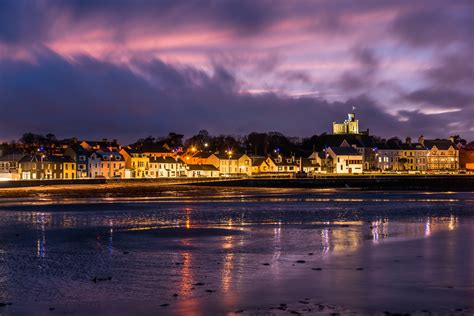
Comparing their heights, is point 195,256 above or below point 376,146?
below

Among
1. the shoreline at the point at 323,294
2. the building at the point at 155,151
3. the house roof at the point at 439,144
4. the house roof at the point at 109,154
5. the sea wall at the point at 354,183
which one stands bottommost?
the shoreline at the point at 323,294

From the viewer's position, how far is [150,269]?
2036 cm

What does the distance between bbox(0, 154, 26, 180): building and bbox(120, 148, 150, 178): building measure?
22494 millimetres

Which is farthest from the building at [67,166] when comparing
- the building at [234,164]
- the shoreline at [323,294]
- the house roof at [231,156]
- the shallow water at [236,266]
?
the shoreline at [323,294]

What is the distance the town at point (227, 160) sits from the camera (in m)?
121

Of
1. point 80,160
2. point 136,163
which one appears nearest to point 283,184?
point 136,163

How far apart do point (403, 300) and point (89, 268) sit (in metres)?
10.3

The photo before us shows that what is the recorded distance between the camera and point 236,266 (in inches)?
820

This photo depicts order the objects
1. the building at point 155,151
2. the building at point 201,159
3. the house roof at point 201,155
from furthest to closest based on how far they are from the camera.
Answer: the house roof at point 201,155
the building at point 201,159
the building at point 155,151

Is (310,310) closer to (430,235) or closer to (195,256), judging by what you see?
(195,256)

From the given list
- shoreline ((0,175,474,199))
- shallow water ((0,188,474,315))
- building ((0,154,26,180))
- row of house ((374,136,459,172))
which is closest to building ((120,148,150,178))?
building ((0,154,26,180))

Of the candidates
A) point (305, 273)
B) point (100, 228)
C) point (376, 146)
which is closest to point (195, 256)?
point (305, 273)

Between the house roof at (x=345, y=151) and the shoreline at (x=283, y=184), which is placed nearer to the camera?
the shoreline at (x=283, y=184)

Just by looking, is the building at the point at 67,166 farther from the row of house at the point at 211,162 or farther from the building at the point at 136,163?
the building at the point at 136,163
